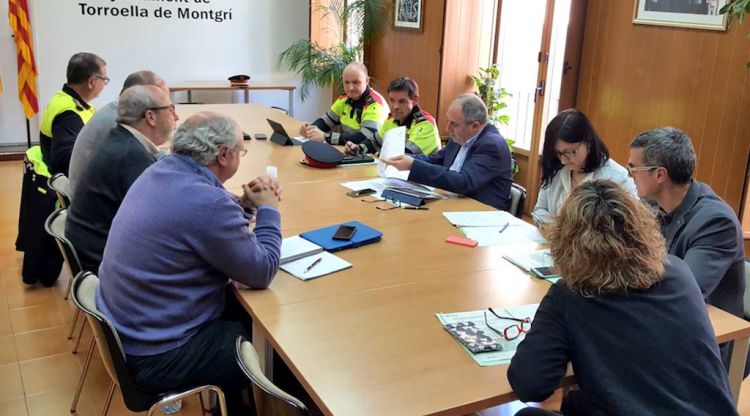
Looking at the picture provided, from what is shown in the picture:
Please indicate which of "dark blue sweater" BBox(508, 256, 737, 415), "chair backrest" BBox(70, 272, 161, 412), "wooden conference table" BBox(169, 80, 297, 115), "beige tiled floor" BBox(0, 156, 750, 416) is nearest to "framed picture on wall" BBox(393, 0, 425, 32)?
"wooden conference table" BBox(169, 80, 297, 115)

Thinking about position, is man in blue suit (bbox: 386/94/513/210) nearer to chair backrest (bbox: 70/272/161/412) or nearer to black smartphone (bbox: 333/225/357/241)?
black smartphone (bbox: 333/225/357/241)

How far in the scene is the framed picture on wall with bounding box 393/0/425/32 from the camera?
21.5 ft

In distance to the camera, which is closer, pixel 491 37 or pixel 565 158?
pixel 565 158

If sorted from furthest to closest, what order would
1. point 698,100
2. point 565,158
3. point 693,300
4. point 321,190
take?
point 698,100, point 321,190, point 565,158, point 693,300

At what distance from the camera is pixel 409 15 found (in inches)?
266

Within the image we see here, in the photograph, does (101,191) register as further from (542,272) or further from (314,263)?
(542,272)

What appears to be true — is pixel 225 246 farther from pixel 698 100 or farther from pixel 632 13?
pixel 632 13

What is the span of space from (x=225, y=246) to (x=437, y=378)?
767mm

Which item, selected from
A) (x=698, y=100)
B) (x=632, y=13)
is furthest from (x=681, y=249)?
(x=632, y=13)

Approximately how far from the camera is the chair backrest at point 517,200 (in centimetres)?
349

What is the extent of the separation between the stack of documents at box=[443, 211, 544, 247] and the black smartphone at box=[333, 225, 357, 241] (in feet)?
1.56

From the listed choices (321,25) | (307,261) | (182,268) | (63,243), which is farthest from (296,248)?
(321,25)

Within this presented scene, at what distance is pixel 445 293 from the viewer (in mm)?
2178

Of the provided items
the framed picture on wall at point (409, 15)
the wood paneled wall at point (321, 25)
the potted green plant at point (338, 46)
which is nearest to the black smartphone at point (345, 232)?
the framed picture on wall at point (409, 15)
